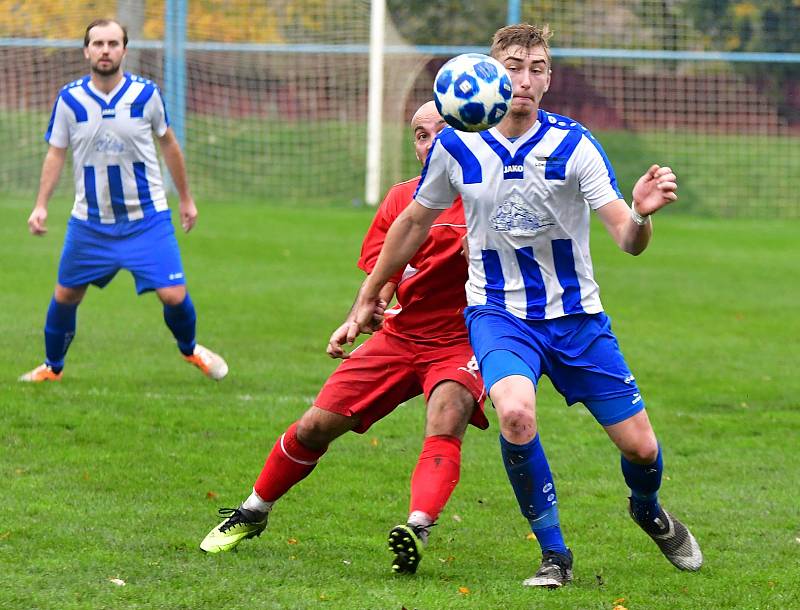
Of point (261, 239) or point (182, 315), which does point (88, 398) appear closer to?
point (182, 315)

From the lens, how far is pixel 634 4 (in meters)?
22.9

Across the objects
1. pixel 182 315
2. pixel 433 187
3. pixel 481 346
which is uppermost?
pixel 433 187

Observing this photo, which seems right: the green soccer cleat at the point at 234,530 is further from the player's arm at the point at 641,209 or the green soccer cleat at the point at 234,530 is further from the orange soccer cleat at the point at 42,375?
the orange soccer cleat at the point at 42,375

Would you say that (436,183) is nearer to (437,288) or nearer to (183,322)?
(437,288)

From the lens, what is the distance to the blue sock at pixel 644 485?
5.15 meters

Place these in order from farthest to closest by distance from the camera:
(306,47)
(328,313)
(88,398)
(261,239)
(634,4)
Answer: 1. (634,4)
2. (306,47)
3. (261,239)
4. (328,313)
5. (88,398)

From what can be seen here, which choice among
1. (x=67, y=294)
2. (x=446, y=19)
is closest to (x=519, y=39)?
(x=67, y=294)

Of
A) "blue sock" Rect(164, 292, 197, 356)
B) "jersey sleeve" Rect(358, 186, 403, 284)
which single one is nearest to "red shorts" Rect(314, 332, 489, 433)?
"jersey sleeve" Rect(358, 186, 403, 284)

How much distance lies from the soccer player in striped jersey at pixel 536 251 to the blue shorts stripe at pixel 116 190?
13.2 feet

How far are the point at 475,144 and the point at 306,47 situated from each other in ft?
53.9

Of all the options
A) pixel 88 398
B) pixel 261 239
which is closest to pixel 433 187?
pixel 88 398

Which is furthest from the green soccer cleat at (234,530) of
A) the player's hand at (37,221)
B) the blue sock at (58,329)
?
the player's hand at (37,221)

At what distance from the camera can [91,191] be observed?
8.77 metres

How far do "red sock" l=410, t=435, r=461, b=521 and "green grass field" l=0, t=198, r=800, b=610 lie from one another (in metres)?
0.27
